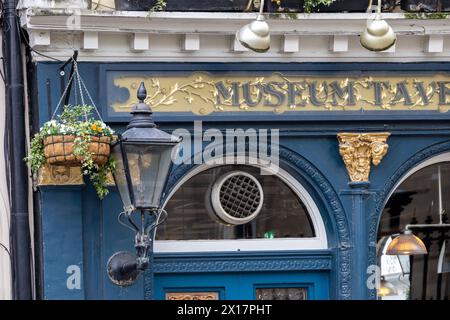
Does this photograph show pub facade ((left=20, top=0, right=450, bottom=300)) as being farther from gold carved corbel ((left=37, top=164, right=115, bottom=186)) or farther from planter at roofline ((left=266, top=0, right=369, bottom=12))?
planter at roofline ((left=266, top=0, right=369, bottom=12))

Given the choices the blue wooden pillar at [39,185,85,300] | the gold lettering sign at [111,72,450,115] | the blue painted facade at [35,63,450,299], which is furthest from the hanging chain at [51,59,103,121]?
the blue wooden pillar at [39,185,85,300]

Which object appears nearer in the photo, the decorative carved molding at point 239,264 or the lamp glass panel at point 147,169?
the lamp glass panel at point 147,169

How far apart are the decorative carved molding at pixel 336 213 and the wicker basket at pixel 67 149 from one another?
1.05 m

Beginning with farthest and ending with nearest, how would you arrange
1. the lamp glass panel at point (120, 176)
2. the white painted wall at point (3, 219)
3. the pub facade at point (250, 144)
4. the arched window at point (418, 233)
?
the arched window at point (418, 233)
the white painted wall at point (3, 219)
the pub facade at point (250, 144)
the lamp glass panel at point (120, 176)

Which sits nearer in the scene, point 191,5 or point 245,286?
point 191,5

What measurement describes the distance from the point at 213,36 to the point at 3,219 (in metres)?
2.14

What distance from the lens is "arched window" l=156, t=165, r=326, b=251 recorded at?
39.4ft

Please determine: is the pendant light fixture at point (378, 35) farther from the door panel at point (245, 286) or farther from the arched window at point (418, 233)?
the door panel at point (245, 286)

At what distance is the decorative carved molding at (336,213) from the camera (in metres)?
12.0

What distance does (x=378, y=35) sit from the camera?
1120 centimetres

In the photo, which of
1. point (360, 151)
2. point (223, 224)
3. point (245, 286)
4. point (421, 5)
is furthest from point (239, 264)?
point (421, 5)

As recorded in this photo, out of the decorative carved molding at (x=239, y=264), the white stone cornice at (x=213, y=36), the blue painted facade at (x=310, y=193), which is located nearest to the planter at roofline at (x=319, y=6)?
the white stone cornice at (x=213, y=36)

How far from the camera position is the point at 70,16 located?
37.5 ft

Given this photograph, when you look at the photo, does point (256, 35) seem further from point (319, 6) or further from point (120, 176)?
point (120, 176)
